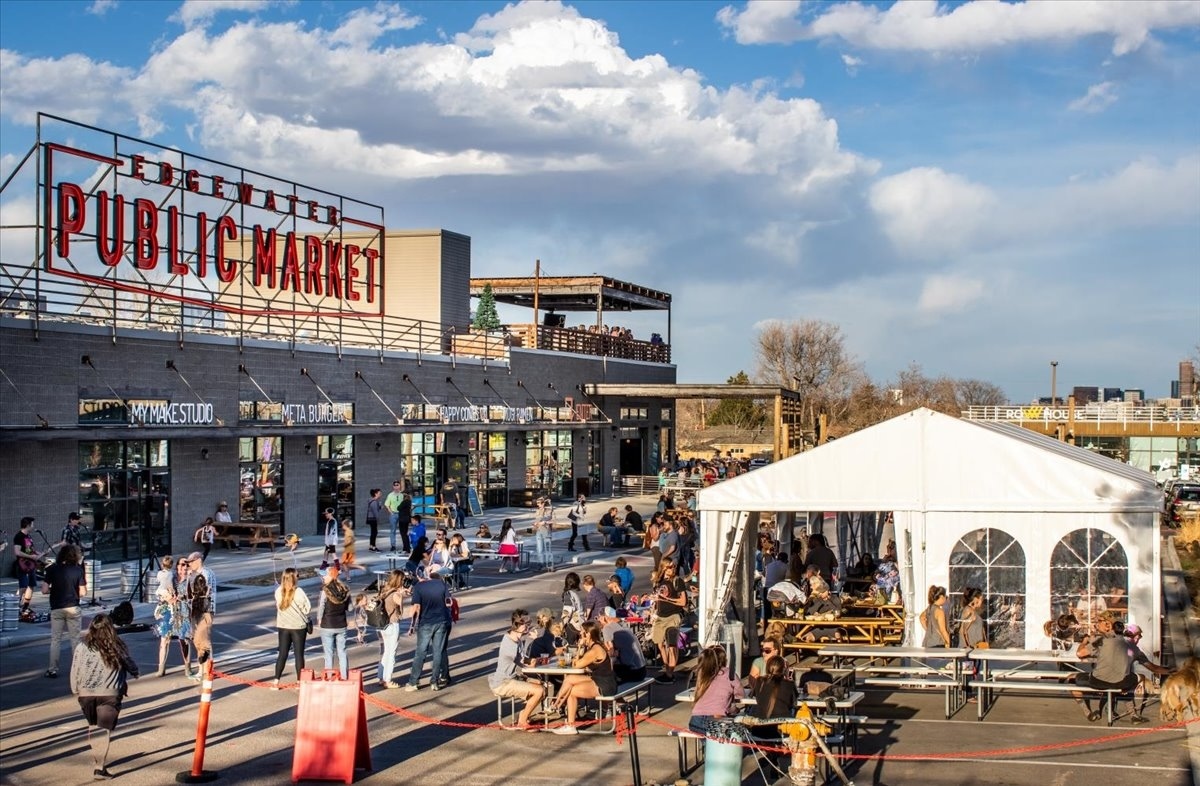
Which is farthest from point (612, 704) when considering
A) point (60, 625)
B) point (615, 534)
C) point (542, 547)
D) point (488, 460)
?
point (488, 460)

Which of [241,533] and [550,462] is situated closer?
[241,533]

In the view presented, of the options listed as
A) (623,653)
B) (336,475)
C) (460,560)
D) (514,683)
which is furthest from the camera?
(336,475)

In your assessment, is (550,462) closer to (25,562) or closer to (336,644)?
(25,562)

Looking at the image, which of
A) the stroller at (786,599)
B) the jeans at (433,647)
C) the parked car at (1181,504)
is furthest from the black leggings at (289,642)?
the parked car at (1181,504)

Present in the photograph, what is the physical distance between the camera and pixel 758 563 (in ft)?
71.6

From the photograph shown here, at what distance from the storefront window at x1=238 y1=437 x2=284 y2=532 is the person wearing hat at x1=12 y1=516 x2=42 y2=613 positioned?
24.1ft

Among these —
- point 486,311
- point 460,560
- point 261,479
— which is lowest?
point 460,560

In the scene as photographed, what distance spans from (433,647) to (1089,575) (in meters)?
7.54

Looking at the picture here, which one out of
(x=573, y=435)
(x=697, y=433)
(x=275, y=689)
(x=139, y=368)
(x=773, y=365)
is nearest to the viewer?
(x=275, y=689)

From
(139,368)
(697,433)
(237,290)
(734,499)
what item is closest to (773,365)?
(697,433)

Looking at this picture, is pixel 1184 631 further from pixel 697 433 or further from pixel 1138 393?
pixel 1138 393

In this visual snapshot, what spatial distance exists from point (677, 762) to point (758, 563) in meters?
10.2

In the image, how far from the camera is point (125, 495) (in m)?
27.0

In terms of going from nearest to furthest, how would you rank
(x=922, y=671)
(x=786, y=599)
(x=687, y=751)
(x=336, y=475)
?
(x=687, y=751)
(x=922, y=671)
(x=786, y=599)
(x=336, y=475)
